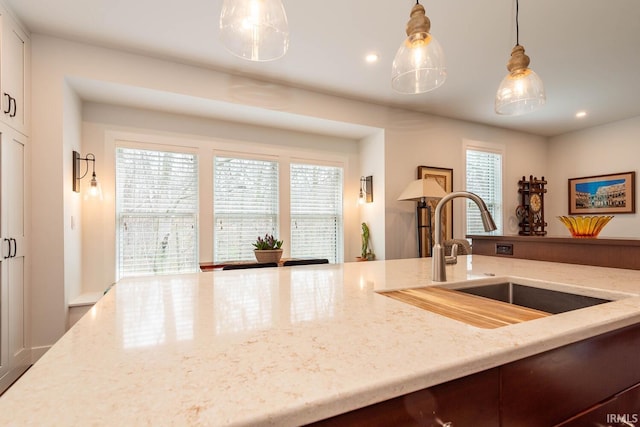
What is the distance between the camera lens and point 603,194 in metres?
5.00

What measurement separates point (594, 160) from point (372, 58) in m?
4.53

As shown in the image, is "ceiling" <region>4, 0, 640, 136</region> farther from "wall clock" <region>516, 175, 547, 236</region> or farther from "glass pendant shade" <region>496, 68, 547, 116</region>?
"wall clock" <region>516, 175, 547, 236</region>

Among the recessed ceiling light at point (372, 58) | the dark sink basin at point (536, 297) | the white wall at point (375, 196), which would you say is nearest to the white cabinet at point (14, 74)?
the recessed ceiling light at point (372, 58)

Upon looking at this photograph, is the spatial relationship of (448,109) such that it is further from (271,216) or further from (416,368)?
(416,368)

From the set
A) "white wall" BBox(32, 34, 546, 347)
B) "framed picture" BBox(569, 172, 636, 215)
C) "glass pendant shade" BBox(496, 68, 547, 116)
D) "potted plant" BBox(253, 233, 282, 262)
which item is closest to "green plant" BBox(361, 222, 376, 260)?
"white wall" BBox(32, 34, 546, 347)

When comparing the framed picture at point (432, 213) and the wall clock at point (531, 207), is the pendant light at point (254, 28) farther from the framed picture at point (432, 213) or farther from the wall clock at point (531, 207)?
the wall clock at point (531, 207)

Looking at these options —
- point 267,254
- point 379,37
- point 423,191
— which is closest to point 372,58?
point 379,37

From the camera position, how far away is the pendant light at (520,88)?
1744 mm

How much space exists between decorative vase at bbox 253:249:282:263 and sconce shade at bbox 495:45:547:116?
2297 mm

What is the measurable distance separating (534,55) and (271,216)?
3.40 metres

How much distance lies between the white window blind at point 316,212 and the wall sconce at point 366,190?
32 cm

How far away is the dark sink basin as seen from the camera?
125 centimetres

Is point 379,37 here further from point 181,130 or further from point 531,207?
point 531,207

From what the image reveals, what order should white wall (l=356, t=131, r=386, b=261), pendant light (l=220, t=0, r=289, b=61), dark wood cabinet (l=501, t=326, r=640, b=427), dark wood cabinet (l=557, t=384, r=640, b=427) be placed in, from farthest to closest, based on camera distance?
white wall (l=356, t=131, r=386, b=261) → pendant light (l=220, t=0, r=289, b=61) → dark wood cabinet (l=557, t=384, r=640, b=427) → dark wood cabinet (l=501, t=326, r=640, b=427)
